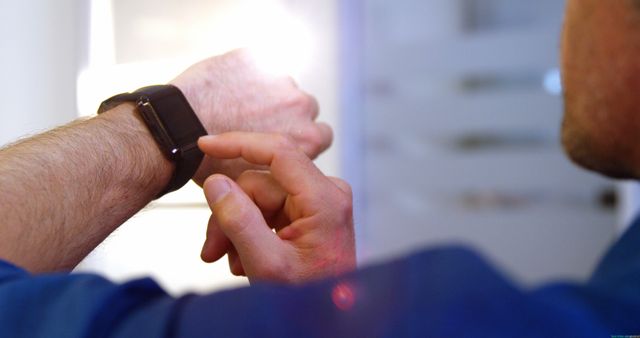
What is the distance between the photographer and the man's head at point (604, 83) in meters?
0.55

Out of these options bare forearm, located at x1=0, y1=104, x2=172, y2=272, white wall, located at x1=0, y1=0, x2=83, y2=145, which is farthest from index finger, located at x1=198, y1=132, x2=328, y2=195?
white wall, located at x1=0, y1=0, x2=83, y2=145

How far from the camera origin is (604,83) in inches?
22.9

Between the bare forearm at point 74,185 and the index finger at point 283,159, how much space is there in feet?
0.35

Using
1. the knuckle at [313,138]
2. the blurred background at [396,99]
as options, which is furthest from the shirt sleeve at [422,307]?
the blurred background at [396,99]

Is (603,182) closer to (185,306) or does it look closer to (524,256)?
(524,256)

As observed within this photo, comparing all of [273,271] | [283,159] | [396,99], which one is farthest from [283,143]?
[396,99]

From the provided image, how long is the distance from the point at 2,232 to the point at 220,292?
259 mm

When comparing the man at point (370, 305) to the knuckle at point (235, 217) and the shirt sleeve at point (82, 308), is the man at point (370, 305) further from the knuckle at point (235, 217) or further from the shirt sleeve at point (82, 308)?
the knuckle at point (235, 217)

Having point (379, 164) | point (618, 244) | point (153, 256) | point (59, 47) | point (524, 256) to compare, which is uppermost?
point (59, 47)

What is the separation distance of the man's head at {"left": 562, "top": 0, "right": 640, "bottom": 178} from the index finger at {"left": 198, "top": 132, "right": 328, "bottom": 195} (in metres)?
0.28

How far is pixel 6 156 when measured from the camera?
0.58 meters

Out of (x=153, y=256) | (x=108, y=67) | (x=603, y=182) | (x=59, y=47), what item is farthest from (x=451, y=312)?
(x=603, y=182)

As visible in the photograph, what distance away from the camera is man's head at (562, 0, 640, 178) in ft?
1.80

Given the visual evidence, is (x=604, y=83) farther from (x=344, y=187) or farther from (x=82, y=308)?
(x=82, y=308)
